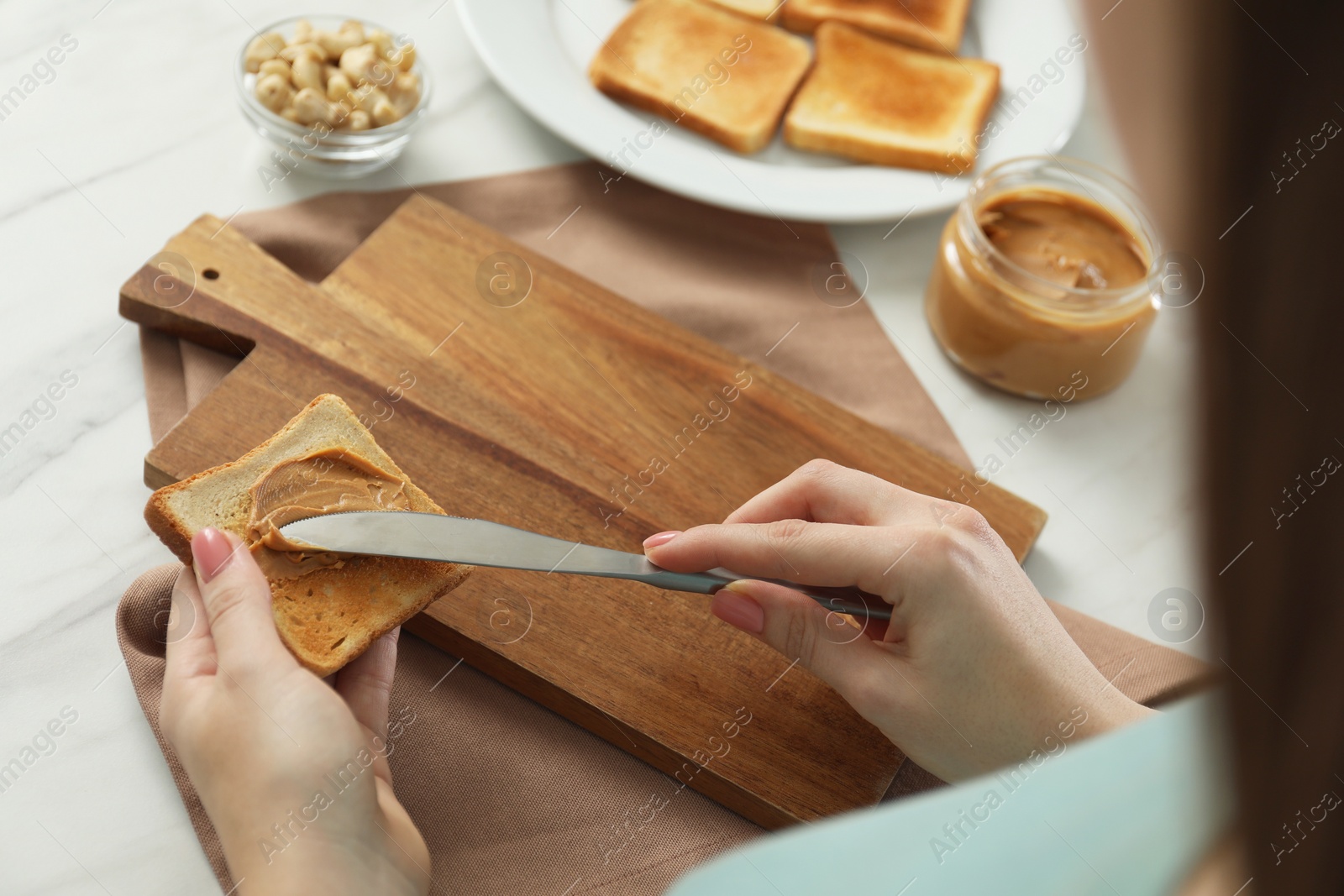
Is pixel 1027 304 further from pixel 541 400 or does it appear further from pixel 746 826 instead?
pixel 746 826

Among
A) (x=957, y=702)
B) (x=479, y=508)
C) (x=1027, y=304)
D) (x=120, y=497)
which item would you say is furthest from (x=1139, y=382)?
(x=120, y=497)

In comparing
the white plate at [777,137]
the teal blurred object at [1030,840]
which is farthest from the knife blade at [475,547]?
the white plate at [777,137]

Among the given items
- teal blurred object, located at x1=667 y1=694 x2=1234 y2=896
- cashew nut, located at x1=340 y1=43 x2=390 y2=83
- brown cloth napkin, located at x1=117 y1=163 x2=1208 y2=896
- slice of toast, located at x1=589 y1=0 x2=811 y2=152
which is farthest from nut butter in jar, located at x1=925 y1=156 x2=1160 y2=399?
cashew nut, located at x1=340 y1=43 x2=390 y2=83

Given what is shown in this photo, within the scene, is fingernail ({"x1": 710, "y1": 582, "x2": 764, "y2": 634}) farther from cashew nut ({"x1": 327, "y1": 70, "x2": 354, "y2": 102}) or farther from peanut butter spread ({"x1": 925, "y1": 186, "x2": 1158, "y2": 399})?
cashew nut ({"x1": 327, "y1": 70, "x2": 354, "y2": 102})

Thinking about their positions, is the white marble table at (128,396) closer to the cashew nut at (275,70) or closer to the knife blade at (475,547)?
the cashew nut at (275,70)

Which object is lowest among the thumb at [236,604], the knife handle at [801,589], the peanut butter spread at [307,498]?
the peanut butter spread at [307,498]

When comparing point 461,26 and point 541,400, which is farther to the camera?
point 461,26
